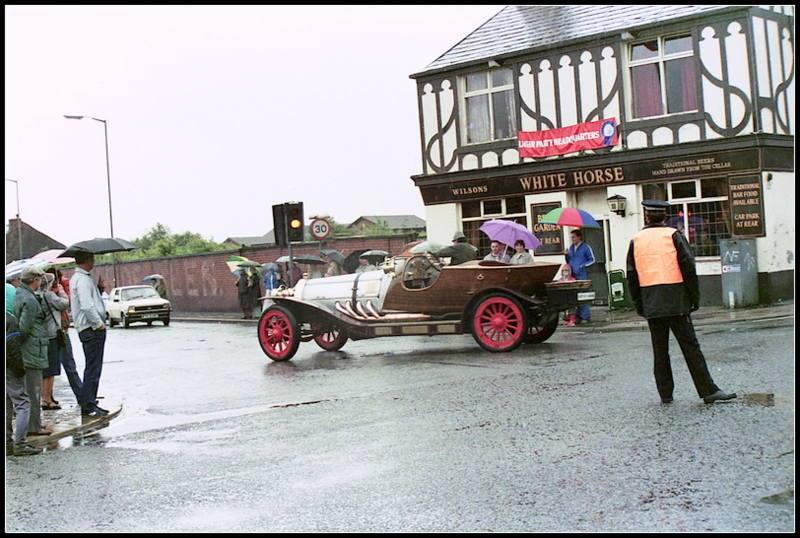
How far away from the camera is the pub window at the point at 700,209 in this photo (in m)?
20.9

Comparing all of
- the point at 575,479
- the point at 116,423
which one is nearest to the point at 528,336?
the point at 116,423

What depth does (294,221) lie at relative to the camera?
73.6 ft

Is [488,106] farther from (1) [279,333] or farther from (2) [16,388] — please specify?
(2) [16,388]

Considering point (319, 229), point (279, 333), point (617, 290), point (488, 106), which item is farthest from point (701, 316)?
point (319, 229)

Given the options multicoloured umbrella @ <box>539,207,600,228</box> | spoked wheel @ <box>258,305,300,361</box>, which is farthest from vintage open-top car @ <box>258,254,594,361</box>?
multicoloured umbrella @ <box>539,207,600,228</box>

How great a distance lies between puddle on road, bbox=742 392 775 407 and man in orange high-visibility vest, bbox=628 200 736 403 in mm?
173

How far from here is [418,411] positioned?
9.05 meters

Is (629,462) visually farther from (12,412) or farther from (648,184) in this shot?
(648,184)

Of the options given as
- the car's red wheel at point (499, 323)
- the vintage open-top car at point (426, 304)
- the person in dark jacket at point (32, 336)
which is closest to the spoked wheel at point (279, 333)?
the vintage open-top car at point (426, 304)

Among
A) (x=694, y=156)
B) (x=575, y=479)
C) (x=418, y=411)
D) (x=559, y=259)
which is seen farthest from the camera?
(x=559, y=259)

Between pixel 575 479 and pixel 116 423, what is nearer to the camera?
pixel 575 479

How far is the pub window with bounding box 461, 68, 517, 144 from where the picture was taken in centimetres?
2438

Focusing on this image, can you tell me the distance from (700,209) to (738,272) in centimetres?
220

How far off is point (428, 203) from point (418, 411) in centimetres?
1724
